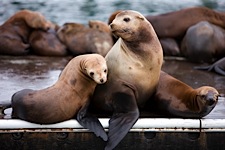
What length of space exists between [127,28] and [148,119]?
0.76m

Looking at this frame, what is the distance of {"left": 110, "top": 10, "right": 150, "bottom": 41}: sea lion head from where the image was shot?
5.52m

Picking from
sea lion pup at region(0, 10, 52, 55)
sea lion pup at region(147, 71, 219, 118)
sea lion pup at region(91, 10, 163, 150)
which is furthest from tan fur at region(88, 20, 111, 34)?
sea lion pup at region(91, 10, 163, 150)

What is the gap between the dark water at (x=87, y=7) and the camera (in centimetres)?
1772

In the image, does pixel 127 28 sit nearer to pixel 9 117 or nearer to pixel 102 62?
pixel 102 62

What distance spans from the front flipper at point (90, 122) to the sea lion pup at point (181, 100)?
2.08 ft

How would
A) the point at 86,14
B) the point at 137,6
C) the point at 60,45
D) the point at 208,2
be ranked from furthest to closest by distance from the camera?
the point at 208,2, the point at 137,6, the point at 86,14, the point at 60,45

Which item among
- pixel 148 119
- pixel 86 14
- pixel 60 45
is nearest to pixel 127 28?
pixel 148 119

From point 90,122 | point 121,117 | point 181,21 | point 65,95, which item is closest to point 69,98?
point 65,95

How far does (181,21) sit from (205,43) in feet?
2.05

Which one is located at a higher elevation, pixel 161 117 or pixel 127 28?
pixel 127 28

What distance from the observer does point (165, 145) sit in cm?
567

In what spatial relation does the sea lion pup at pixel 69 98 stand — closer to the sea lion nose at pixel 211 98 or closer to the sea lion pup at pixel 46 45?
the sea lion nose at pixel 211 98

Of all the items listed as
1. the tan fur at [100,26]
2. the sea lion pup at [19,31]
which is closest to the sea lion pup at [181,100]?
the sea lion pup at [19,31]

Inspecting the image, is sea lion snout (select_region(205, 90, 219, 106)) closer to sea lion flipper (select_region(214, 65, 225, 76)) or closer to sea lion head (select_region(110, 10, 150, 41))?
sea lion head (select_region(110, 10, 150, 41))
